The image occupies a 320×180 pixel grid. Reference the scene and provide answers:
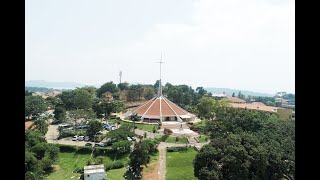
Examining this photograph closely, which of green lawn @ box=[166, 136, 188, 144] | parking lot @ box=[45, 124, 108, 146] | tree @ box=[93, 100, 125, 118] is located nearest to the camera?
parking lot @ box=[45, 124, 108, 146]

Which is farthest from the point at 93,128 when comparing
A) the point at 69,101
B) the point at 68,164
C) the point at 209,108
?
the point at 69,101

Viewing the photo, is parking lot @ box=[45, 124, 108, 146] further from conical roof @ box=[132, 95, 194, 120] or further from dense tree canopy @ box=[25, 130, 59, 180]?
conical roof @ box=[132, 95, 194, 120]

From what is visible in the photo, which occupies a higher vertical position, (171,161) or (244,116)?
(244,116)

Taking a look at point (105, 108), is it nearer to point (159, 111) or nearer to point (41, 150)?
point (159, 111)

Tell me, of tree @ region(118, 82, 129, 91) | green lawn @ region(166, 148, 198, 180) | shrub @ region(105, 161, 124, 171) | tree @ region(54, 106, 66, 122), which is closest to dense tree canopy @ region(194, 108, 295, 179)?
green lawn @ region(166, 148, 198, 180)

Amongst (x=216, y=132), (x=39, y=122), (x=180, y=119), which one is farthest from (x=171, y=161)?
(x=180, y=119)
